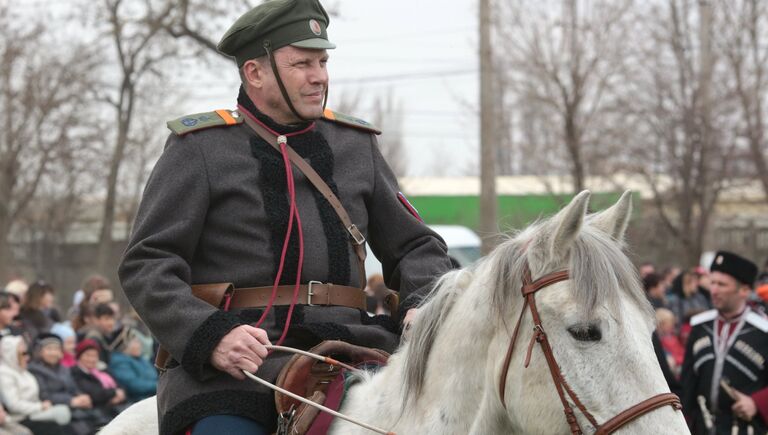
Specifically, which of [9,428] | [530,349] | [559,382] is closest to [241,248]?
[530,349]

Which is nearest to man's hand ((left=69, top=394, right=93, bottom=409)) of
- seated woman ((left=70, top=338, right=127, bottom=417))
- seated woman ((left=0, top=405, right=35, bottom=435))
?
seated woman ((left=70, top=338, right=127, bottom=417))

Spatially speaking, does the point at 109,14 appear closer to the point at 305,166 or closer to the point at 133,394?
the point at 133,394

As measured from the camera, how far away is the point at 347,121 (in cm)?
446

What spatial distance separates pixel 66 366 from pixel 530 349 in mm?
7806

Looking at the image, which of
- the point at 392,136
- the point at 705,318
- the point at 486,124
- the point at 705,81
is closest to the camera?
the point at 705,318

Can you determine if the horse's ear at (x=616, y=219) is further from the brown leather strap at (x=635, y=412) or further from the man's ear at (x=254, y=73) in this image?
the man's ear at (x=254, y=73)

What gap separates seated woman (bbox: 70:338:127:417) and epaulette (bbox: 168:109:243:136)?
21.5 ft

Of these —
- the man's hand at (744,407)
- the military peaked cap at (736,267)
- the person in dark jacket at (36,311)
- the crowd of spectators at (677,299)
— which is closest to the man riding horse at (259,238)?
the man's hand at (744,407)

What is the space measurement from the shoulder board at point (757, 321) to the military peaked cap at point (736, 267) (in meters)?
0.26

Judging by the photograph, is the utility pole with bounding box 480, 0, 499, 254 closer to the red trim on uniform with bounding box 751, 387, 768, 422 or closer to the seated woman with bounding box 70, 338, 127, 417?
the seated woman with bounding box 70, 338, 127, 417

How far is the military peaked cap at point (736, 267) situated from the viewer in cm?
851

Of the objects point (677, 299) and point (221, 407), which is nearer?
point (221, 407)

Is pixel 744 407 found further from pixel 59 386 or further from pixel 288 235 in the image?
pixel 59 386

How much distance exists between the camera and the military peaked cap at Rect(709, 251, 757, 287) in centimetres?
851
